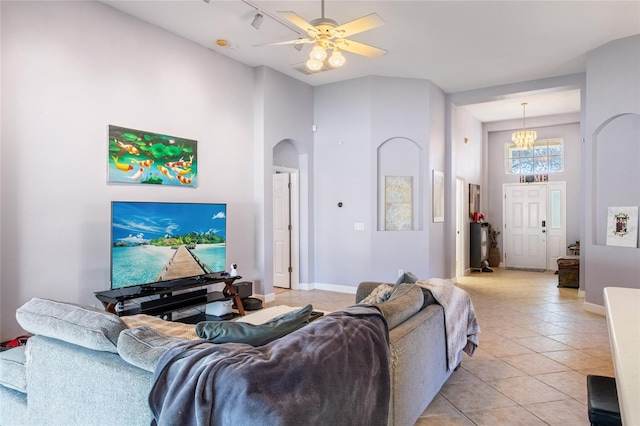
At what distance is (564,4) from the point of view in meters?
4.05

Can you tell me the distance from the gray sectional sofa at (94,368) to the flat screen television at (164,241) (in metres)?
1.72

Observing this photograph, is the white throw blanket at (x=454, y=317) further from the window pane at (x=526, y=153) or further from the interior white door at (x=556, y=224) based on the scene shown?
the window pane at (x=526, y=153)

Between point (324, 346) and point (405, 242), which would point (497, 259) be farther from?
point (324, 346)

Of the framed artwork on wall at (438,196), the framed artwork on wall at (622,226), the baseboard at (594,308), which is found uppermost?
the framed artwork on wall at (438,196)

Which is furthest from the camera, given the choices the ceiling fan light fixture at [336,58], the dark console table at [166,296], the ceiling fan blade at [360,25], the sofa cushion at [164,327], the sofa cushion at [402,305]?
the dark console table at [166,296]

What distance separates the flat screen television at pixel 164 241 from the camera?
387cm

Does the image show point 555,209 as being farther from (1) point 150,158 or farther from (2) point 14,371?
(2) point 14,371

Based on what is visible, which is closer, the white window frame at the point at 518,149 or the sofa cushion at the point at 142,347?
the sofa cushion at the point at 142,347

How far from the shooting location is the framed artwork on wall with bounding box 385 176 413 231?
21.2 feet

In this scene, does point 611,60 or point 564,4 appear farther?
point 611,60

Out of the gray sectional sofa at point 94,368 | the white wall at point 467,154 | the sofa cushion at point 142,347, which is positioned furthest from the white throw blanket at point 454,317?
the white wall at point 467,154

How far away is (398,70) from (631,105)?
9.72 ft

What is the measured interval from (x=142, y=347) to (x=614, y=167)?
18.9 ft

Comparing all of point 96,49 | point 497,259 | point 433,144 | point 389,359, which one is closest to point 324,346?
point 389,359
